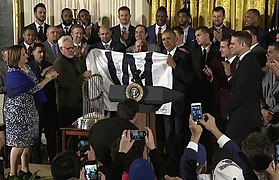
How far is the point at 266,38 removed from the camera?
7301mm

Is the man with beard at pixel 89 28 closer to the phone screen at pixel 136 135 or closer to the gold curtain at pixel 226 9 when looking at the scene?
the gold curtain at pixel 226 9

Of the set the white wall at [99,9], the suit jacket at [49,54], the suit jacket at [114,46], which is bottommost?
the suit jacket at [49,54]

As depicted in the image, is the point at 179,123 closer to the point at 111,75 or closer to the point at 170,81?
the point at 170,81

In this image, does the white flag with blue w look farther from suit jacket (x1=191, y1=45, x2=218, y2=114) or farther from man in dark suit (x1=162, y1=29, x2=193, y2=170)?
suit jacket (x1=191, y1=45, x2=218, y2=114)

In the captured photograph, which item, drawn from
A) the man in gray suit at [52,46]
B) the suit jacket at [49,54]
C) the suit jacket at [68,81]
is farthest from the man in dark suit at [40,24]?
the suit jacket at [68,81]

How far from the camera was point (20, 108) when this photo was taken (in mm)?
5480

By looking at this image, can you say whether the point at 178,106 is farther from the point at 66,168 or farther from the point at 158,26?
the point at 66,168

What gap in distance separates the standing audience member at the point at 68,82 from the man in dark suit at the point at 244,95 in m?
1.63

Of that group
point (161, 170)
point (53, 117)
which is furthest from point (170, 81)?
point (161, 170)

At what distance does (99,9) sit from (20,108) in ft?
12.4

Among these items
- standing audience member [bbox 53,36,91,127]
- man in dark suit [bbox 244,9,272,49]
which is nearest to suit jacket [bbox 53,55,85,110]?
standing audience member [bbox 53,36,91,127]

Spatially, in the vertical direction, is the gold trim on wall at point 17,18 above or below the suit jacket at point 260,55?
above

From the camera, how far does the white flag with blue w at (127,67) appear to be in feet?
21.0

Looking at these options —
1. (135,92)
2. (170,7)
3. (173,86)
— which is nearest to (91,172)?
(135,92)
